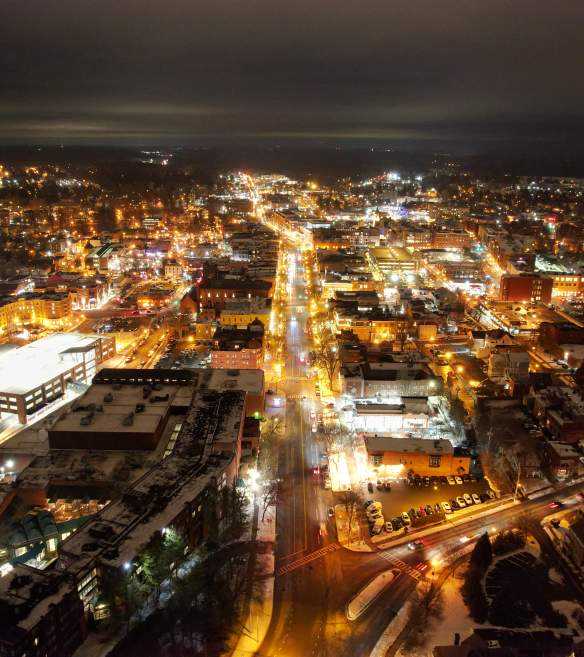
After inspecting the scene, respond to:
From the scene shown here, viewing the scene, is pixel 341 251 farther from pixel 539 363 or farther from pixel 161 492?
pixel 161 492

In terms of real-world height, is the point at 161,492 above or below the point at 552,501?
above

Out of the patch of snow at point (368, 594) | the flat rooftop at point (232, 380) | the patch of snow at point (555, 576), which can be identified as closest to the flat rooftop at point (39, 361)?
the flat rooftop at point (232, 380)

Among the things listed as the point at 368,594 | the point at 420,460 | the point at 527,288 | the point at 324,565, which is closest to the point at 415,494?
the point at 420,460

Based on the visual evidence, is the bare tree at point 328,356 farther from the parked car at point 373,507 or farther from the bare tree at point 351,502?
the parked car at point 373,507

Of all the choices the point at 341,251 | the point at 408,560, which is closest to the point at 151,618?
the point at 408,560

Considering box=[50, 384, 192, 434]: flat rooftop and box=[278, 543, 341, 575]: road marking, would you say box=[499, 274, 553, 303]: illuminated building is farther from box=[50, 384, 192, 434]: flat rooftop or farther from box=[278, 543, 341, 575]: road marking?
box=[278, 543, 341, 575]: road marking
